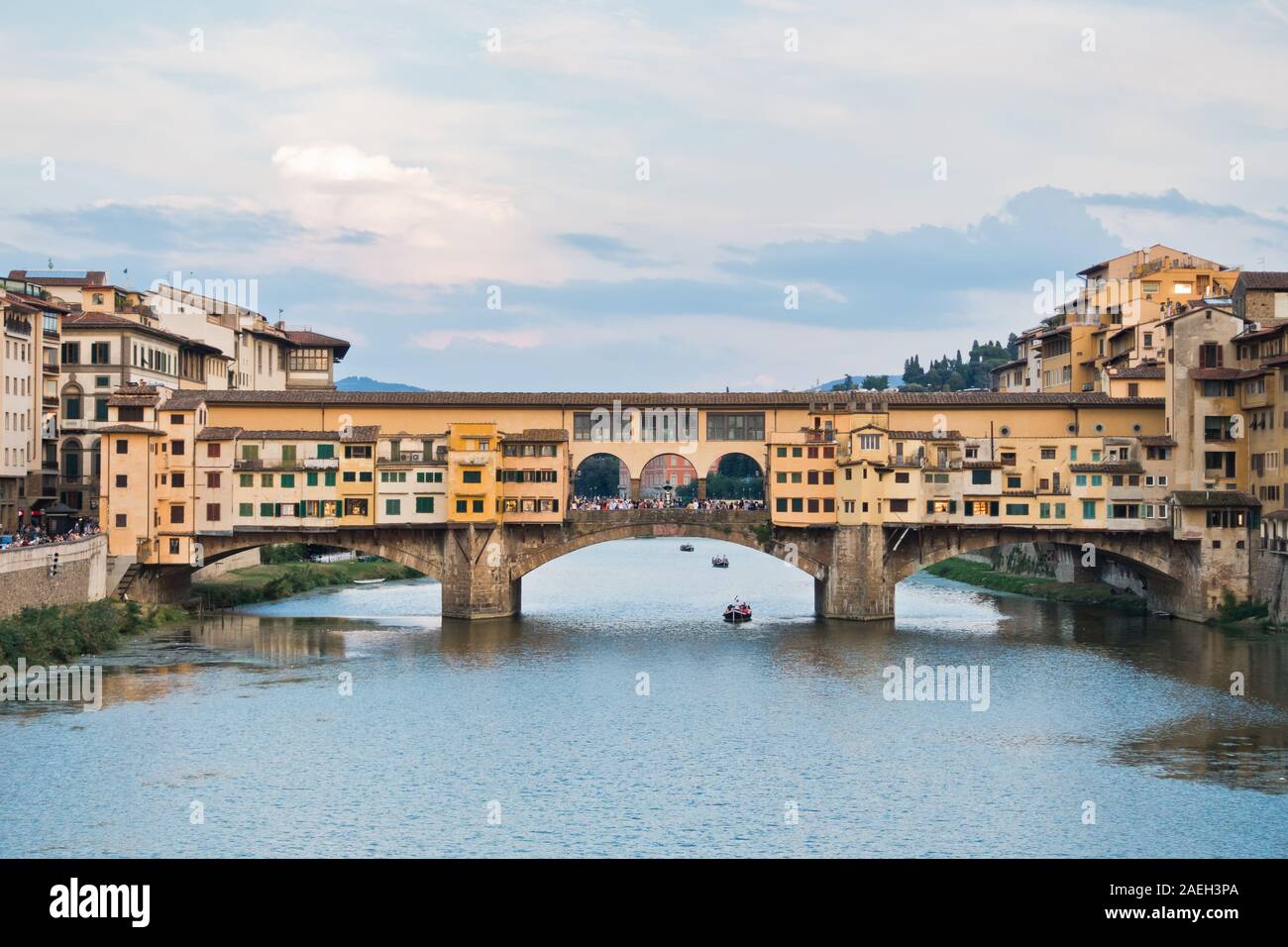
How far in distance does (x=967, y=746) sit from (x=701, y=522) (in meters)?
28.7

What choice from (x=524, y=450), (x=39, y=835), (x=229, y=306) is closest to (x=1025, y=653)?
(x=524, y=450)

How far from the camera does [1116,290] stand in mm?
92500

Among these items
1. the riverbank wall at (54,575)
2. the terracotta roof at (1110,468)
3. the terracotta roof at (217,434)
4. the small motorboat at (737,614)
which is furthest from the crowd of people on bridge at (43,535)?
the terracotta roof at (1110,468)

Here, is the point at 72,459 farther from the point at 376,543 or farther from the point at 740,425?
the point at 740,425

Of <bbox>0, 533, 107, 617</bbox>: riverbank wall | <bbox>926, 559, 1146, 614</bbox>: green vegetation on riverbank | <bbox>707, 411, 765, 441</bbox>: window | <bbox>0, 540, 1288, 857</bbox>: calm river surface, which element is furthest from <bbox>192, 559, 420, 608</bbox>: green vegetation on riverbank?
<bbox>926, 559, 1146, 614</bbox>: green vegetation on riverbank

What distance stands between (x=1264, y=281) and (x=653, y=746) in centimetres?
4085

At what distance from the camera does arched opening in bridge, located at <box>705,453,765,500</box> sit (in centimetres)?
15200

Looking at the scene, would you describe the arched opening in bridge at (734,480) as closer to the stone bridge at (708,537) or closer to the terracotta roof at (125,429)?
the stone bridge at (708,537)

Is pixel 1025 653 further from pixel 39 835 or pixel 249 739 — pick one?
pixel 39 835

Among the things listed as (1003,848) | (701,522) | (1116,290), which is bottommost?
(1003,848)

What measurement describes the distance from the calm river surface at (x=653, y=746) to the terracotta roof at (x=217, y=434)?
826cm

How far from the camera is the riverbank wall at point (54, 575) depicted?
52.3m

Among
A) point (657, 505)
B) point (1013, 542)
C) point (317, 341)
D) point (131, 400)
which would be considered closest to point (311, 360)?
point (317, 341)

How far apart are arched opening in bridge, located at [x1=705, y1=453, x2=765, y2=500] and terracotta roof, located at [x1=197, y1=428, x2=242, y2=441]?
8238 centimetres
